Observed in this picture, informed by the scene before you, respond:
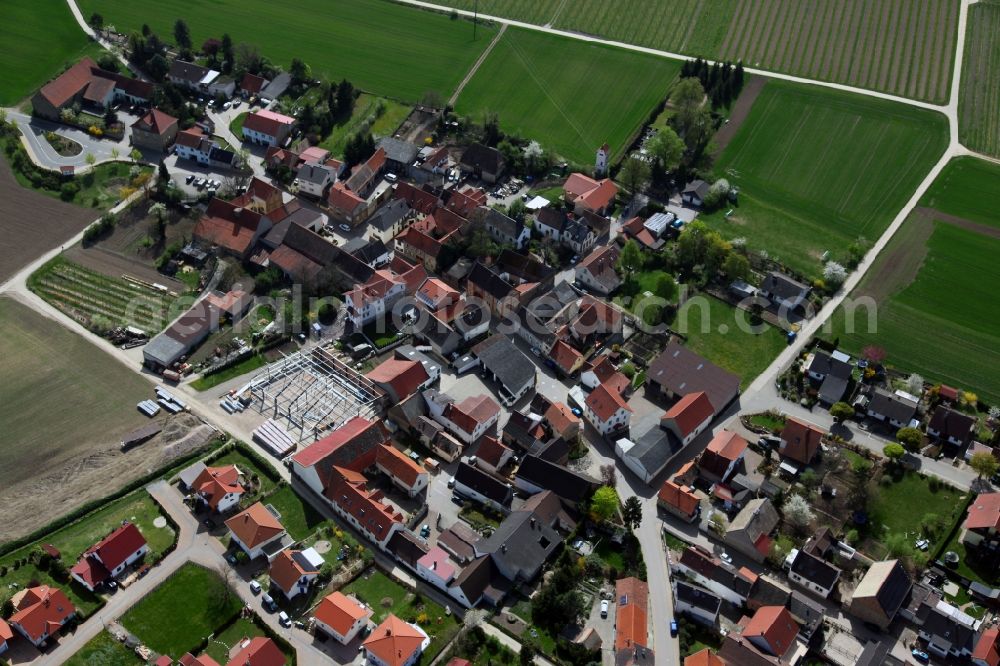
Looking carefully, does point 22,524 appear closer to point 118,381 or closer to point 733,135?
point 118,381

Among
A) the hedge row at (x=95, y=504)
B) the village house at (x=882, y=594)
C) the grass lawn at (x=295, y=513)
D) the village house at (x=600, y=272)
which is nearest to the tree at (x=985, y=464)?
the village house at (x=882, y=594)

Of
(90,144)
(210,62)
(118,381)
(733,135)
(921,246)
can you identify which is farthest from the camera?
(210,62)

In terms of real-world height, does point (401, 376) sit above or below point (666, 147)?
below

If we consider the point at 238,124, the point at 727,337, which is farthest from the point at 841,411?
the point at 238,124

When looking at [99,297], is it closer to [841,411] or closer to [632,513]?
[632,513]

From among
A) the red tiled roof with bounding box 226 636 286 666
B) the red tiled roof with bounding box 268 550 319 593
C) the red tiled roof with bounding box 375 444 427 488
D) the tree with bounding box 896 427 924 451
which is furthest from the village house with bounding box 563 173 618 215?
the red tiled roof with bounding box 226 636 286 666

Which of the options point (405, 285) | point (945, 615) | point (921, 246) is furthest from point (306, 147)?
point (945, 615)
